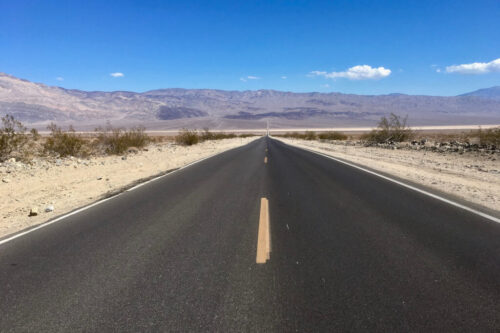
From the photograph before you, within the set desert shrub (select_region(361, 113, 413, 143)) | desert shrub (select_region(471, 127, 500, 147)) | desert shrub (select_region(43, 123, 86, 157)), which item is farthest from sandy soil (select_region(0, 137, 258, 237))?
desert shrub (select_region(361, 113, 413, 143))

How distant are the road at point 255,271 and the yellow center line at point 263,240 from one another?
0.24ft

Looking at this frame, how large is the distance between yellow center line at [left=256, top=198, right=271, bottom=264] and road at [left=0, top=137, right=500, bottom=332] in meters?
0.07

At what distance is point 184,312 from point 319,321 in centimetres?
121

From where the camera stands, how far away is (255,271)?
342cm

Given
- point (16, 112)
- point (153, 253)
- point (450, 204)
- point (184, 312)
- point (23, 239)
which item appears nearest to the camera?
point (184, 312)

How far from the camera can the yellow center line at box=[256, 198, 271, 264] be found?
3.77 metres

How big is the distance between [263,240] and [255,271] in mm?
930

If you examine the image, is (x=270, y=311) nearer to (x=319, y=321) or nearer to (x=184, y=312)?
(x=319, y=321)

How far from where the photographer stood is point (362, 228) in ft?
15.9

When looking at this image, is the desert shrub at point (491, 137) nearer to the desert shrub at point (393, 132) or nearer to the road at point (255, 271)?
the desert shrub at point (393, 132)

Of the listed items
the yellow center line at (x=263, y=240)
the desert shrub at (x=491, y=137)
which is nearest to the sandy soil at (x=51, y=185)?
the yellow center line at (x=263, y=240)

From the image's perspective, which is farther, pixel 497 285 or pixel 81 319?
pixel 497 285

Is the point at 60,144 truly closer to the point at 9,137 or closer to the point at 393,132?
the point at 9,137

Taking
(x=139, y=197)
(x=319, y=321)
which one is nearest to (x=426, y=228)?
(x=319, y=321)
